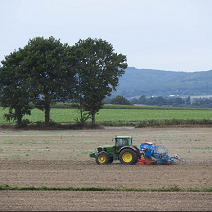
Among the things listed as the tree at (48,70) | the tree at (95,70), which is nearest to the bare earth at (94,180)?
the tree at (48,70)

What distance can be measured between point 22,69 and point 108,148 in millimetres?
28487

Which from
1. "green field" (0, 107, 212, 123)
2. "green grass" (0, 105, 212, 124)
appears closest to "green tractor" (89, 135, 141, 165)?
"green grass" (0, 105, 212, 124)

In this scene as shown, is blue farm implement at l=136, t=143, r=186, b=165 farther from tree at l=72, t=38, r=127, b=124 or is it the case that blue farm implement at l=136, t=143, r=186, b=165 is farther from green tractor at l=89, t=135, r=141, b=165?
tree at l=72, t=38, r=127, b=124

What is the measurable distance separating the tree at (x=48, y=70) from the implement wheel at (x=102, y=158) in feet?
82.7

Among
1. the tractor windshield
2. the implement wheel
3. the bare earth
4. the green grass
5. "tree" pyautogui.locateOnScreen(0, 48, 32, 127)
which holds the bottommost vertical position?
the bare earth

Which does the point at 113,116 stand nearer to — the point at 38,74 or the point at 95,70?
the point at 95,70

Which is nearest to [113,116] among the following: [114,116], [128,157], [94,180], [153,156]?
[114,116]

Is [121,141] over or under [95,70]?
under

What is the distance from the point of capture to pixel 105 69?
47812mm

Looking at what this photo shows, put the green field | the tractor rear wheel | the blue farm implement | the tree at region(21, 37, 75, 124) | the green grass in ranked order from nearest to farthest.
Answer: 1. the tractor rear wheel
2. the blue farm implement
3. the tree at region(21, 37, 75, 124)
4. the green grass
5. the green field

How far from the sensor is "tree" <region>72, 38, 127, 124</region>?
4678cm

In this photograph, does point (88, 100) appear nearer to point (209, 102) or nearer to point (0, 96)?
point (0, 96)

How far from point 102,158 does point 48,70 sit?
26601 mm

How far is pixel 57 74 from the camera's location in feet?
150
